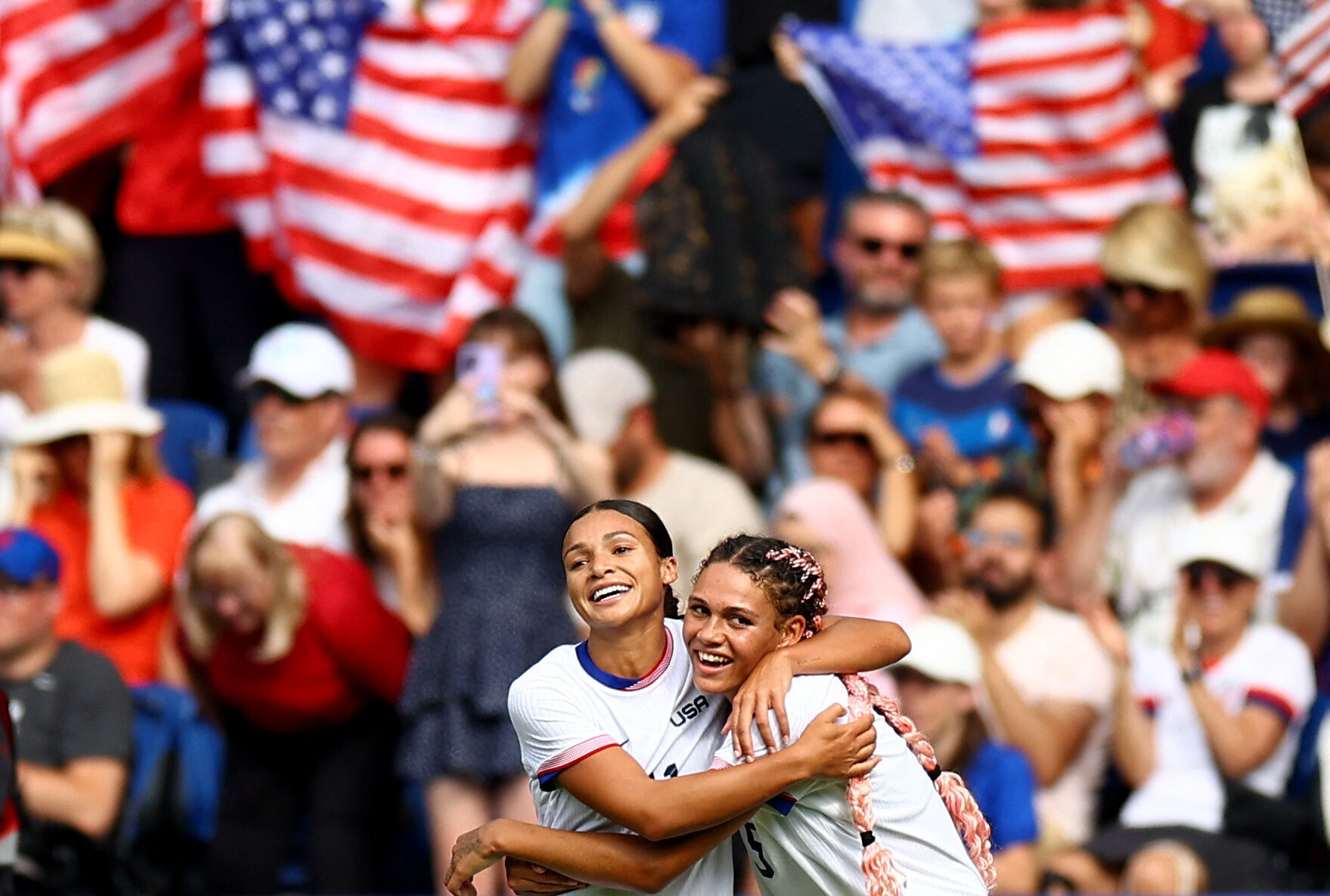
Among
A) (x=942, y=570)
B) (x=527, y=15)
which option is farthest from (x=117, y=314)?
(x=942, y=570)

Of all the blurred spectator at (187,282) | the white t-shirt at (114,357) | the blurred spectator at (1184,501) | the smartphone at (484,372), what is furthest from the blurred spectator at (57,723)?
the blurred spectator at (1184,501)

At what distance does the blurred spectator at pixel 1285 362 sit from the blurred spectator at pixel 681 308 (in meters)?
1.58

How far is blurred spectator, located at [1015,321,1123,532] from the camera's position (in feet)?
23.6

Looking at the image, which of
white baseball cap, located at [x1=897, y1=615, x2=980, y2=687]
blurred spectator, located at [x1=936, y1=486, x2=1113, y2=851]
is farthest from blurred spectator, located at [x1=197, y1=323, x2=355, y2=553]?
blurred spectator, located at [x1=936, y1=486, x2=1113, y2=851]

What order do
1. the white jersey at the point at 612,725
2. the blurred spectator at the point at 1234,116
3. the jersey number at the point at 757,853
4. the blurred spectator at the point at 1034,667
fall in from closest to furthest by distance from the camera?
the white jersey at the point at 612,725, the jersey number at the point at 757,853, the blurred spectator at the point at 1034,667, the blurred spectator at the point at 1234,116

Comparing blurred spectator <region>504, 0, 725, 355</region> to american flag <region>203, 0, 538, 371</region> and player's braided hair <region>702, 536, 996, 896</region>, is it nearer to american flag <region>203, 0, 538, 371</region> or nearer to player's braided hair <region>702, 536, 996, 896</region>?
american flag <region>203, 0, 538, 371</region>

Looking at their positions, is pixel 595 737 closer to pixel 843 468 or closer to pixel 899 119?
pixel 843 468

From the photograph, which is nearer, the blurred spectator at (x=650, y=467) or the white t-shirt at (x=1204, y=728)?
the white t-shirt at (x=1204, y=728)

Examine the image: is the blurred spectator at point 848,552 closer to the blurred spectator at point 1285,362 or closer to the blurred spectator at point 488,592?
the blurred spectator at point 488,592

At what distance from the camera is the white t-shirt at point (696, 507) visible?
272 inches

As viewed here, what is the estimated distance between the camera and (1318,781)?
6.37 m

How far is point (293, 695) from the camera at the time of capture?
22.4 ft

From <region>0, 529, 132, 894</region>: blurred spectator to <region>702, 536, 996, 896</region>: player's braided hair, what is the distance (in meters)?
3.04

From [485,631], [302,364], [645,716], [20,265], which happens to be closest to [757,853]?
[645,716]
